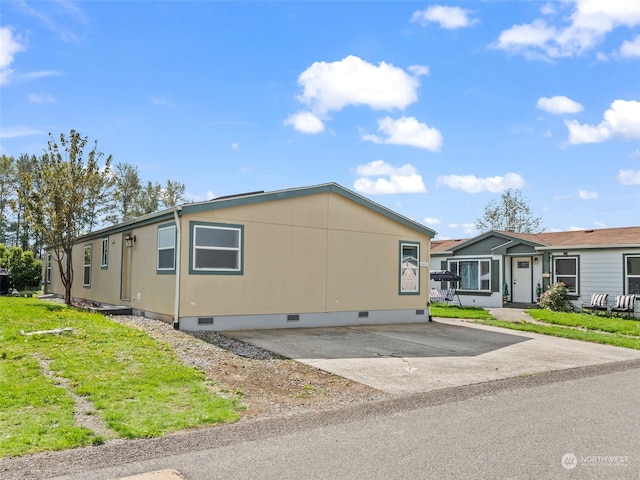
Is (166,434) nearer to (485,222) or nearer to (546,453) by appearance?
(546,453)

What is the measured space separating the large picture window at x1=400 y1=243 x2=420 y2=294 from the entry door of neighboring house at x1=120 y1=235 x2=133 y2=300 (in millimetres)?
7967

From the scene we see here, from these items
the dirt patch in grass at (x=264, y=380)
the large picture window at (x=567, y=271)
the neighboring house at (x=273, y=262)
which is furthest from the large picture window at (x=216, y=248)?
the large picture window at (x=567, y=271)

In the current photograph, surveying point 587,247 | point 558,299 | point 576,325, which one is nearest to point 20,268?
point 558,299

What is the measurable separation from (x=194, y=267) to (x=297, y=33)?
713 centimetres

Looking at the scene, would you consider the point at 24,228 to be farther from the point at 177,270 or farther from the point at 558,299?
the point at 558,299

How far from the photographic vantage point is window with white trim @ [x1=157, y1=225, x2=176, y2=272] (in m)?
11.5

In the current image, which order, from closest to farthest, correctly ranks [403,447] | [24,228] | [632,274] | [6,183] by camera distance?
1. [403,447]
2. [632,274]
3. [6,183]
4. [24,228]

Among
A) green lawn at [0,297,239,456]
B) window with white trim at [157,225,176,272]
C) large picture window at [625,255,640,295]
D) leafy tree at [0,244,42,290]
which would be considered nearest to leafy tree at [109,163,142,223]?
leafy tree at [0,244,42,290]

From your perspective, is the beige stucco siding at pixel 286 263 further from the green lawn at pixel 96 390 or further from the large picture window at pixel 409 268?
the green lawn at pixel 96 390

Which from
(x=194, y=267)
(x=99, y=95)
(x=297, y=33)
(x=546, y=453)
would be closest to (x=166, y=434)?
(x=546, y=453)

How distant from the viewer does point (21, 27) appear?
11.5 metres

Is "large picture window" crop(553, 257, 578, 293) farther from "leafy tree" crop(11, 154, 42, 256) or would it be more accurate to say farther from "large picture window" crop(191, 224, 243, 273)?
"leafy tree" crop(11, 154, 42, 256)

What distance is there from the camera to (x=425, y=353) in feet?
31.8

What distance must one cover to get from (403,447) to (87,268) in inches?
687
